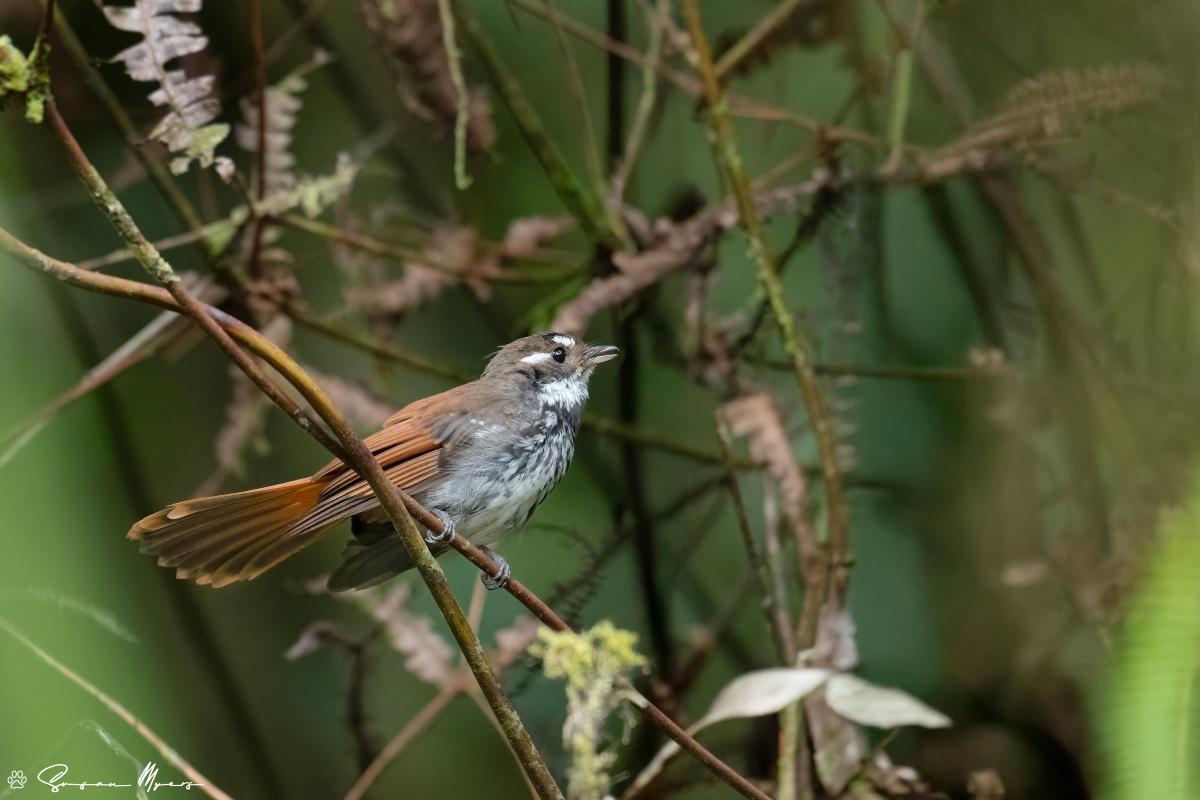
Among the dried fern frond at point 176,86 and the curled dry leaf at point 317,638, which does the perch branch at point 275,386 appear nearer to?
the dried fern frond at point 176,86

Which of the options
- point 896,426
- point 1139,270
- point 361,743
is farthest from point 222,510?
point 1139,270

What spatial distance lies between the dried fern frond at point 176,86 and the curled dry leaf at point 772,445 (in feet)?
2.43

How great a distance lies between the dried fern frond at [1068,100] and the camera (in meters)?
1.41

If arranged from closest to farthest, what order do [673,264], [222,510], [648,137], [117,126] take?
[222,510] → [117,126] → [673,264] → [648,137]

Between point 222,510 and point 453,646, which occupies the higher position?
point 222,510

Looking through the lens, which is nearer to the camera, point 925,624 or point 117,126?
point 117,126

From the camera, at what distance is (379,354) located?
1.35 m

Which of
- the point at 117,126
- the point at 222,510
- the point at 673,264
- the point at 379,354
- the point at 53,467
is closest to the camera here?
the point at 222,510

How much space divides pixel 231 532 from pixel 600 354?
36 centimetres

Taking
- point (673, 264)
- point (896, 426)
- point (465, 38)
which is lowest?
point (896, 426)

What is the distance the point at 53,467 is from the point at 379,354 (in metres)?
0.41

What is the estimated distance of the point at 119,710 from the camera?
974 mm

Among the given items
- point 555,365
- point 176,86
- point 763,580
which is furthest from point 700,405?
point 176,86

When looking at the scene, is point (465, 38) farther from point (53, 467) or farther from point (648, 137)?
point (53, 467)
